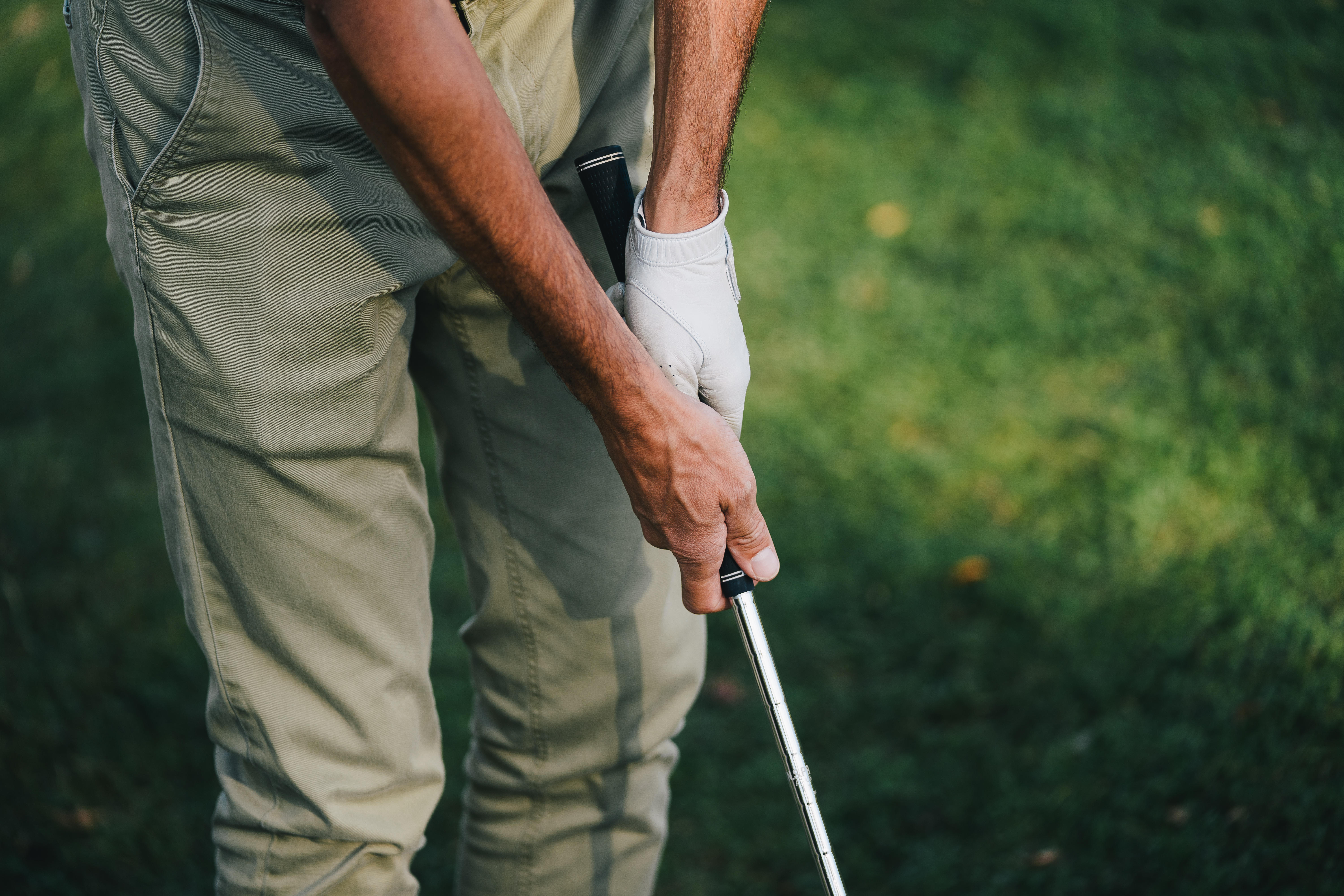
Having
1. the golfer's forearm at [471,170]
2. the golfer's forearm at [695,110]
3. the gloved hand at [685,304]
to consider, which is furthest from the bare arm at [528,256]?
the golfer's forearm at [695,110]

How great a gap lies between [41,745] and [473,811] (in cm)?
132

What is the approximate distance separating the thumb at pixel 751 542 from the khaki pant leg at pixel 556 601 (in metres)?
0.25

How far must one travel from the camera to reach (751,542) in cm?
161

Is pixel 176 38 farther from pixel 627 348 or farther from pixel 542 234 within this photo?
pixel 627 348

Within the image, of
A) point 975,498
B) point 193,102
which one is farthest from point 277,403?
point 975,498

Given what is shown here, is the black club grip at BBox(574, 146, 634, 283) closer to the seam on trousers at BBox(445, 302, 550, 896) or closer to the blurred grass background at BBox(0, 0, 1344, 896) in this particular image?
the seam on trousers at BBox(445, 302, 550, 896)

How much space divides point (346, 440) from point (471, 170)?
422 mm

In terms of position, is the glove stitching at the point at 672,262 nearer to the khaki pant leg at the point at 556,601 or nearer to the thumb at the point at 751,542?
the khaki pant leg at the point at 556,601

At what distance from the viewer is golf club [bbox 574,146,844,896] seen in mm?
1566

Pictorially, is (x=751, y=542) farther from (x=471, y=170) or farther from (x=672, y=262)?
(x=471, y=170)

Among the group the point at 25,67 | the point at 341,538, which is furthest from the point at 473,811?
the point at 25,67

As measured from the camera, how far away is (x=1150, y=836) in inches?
93.0

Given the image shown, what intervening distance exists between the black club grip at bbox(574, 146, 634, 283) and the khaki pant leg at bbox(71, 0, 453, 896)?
9.0 inches

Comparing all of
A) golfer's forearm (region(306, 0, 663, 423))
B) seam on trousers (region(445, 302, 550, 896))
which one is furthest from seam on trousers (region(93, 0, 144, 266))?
seam on trousers (region(445, 302, 550, 896))
